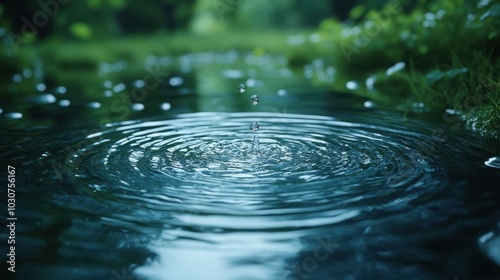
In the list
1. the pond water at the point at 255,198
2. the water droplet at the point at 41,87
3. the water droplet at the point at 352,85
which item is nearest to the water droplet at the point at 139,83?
the water droplet at the point at 41,87

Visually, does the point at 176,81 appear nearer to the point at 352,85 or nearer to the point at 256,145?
the point at 352,85

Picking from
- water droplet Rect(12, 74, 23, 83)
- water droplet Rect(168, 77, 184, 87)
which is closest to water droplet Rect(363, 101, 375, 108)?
water droplet Rect(168, 77, 184, 87)

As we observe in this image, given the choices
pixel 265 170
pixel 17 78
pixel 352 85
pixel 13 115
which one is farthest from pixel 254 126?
pixel 17 78

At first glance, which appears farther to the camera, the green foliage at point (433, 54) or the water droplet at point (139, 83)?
the water droplet at point (139, 83)

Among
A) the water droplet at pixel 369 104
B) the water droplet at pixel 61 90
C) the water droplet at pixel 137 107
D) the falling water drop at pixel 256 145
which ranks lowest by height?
the falling water drop at pixel 256 145

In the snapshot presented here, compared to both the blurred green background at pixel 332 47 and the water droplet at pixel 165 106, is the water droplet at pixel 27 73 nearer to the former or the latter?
the blurred green background at pixel 332 47

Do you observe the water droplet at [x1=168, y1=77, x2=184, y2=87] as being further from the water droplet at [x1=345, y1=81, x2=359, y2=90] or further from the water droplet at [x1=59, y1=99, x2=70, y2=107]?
the water droplet at [x1=345, y1=81, x2=359, y2=90]
